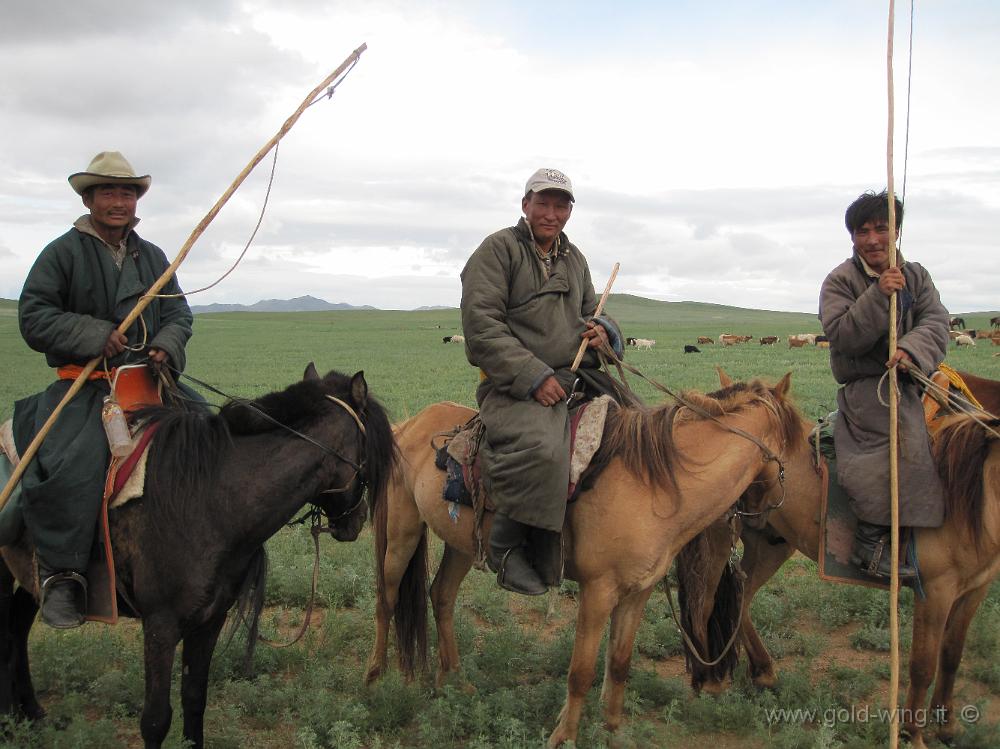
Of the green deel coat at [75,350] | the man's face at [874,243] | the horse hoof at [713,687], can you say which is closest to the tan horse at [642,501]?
the horse hoof at [713,687]

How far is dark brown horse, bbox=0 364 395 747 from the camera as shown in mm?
3760

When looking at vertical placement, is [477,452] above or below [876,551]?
above

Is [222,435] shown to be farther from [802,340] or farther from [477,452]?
[802,340]

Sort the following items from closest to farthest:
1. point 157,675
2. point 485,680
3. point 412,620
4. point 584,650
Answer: point 157,675
point 584,650
point 485,680
point 412,620

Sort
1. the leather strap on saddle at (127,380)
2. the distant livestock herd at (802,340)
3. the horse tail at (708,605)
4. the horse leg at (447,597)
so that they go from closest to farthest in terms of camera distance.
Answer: the leather strap on saddle at (127,380) → the horse tail at (708,605) → the horse leg at (447,597) → the distant livestock herd at (802,340)

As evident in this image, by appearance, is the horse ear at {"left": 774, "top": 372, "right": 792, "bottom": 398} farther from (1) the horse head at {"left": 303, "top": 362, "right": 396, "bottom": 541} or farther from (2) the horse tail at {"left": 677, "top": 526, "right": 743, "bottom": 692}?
(1) the horse head at {"left": 303, "top": 362, "right": 396, "bottom": 541}

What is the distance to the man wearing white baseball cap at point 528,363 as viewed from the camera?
4.22 meters

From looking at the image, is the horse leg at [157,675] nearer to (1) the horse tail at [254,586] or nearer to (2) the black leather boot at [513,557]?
(1) the horse tail at [254,586]

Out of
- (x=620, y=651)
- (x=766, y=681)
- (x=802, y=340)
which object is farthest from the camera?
(x=802, y=340)

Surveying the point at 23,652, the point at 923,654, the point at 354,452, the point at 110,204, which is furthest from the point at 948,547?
the point at 23,652

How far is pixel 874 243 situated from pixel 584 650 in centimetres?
289

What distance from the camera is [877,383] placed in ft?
14.9

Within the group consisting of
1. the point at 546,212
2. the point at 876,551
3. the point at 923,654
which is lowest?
the point at 923,654

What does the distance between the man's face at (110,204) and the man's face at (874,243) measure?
13.7 feet
